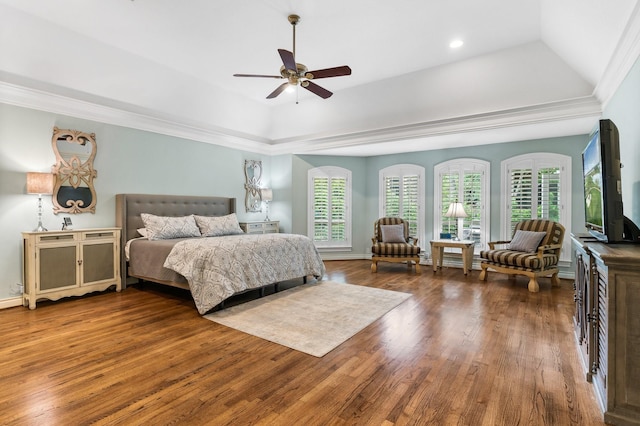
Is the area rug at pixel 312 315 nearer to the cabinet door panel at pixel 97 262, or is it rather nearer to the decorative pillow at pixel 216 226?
the decorative pillow at pixel 216 226

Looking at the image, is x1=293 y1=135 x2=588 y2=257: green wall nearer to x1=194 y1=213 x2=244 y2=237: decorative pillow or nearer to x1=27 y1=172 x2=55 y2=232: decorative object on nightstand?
x1=194 y1=213 x2=244 y2=237: decorative pillow

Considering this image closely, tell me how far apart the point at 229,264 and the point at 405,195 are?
4.67 meters

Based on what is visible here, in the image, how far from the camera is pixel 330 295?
4512 millimetres

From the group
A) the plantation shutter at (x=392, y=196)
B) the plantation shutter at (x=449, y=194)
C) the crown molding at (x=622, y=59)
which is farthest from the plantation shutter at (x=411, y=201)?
the crown molding at (x=622, y=59)

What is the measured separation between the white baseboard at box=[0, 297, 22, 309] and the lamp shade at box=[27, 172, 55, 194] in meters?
1.33

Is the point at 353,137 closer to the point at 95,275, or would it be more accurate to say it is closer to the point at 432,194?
the point at 432,194

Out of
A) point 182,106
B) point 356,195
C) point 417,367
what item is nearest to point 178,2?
point 182,106

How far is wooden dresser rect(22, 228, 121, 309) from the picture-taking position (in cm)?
393

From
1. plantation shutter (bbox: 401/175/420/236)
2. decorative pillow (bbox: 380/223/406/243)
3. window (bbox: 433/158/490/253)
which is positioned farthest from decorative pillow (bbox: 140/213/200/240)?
window (bbox: 433/158/490/253)

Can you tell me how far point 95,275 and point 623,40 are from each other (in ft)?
21.1

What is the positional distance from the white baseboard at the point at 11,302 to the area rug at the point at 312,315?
2.49m

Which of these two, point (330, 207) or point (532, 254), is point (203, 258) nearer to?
point (330, 207)

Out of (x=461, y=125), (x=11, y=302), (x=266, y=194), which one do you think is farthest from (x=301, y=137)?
(x=11, y=302)

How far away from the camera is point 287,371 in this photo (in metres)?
2.45
